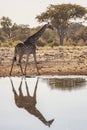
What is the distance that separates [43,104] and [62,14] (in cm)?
3424

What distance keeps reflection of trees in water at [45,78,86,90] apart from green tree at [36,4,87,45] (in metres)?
28.8

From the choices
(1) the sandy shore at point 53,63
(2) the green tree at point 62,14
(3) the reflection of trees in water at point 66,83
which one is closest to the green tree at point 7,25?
(2) the green tree at point 62,14

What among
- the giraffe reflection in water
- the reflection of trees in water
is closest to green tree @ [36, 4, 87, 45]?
the reflection of trees in water

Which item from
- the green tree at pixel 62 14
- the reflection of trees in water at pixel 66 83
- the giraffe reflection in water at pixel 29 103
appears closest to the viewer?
the giraffe reflection in water at pixel 29 103

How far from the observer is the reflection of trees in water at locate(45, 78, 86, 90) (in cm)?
1212

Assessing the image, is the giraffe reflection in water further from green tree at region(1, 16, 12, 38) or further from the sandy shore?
green tree at region(1, 16, 12, 38)

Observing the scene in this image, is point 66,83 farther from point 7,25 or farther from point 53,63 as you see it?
point 7,25

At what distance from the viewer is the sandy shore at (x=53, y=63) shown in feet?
53.9

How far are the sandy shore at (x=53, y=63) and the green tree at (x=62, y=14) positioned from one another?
19533 millimetres

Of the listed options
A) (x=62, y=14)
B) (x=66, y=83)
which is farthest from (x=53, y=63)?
(x=62, y=14)

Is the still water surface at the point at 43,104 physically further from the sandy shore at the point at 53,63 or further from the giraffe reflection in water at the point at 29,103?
the sandy shore at the point at 53,63

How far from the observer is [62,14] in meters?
43.2

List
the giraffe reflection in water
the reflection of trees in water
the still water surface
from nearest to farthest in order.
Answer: the still water surface, the giraffe reflection in water, the reflection of trees in water

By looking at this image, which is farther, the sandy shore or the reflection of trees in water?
the sandy shore
